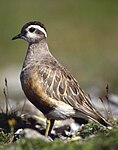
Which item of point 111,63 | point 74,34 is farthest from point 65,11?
point 111,63

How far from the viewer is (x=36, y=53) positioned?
12969mm

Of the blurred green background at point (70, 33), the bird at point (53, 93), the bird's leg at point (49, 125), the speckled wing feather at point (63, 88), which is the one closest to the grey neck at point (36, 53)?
the bird at point (53, 93)

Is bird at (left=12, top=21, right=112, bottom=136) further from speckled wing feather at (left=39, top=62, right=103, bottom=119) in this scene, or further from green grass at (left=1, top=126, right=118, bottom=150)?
green grass at (left=1, top=126, right=118, bottom=150)

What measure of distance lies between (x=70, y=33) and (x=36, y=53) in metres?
21.1

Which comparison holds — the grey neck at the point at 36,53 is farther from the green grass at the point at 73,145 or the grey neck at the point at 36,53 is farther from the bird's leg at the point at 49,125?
the green grass at the point at 73,145

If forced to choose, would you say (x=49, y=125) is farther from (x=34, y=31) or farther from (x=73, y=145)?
(x=73, y=145)

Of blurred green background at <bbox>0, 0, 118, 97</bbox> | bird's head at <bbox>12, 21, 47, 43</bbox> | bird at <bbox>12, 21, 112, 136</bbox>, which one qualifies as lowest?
blurred green background at <bbox>0, 0, 118, 97</bbox>

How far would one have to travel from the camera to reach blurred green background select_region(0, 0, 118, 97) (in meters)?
27.0

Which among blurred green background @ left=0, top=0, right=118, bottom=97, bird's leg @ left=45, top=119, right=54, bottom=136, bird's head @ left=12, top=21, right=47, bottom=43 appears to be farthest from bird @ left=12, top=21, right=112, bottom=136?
blurred green background @ left=0, top=0, right=118, bottom=97

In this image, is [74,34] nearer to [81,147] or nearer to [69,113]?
[69,113]

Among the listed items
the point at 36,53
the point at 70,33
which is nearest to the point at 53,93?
the point at 36,53

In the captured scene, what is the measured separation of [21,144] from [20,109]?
5.31 m

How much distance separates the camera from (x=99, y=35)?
1302 inches

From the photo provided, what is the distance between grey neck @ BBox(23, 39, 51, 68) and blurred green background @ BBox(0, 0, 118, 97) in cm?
1065
